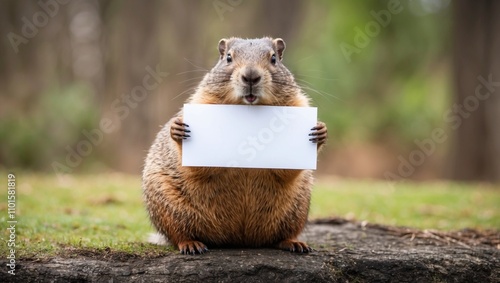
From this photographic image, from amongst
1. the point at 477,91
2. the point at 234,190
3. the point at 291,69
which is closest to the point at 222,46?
the point at 234,190

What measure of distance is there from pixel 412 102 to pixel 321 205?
19812mm

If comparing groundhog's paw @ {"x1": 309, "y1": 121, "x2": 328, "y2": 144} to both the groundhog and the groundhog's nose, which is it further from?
the groundhog's nose

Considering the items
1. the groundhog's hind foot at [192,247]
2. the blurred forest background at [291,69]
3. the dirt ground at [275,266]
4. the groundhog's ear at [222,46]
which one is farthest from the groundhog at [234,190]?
the blurred forest background at [291,69]

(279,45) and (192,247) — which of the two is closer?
(192,247)

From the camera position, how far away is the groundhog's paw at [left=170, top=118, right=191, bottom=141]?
5.66 m

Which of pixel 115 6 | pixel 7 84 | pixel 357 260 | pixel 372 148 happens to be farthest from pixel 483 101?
pixel 115 6

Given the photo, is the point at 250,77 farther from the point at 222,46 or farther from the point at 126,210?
the point at 126,210

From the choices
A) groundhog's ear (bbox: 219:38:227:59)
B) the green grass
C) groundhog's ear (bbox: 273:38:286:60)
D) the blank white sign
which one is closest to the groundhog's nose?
the blank white sign

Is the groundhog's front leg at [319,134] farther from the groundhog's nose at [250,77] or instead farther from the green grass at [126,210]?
the green grass at [126,210]

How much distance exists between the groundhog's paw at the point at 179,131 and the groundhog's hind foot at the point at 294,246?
4.50 ft

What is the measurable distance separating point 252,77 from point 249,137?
0.64 metres

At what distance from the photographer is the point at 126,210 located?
378 inches

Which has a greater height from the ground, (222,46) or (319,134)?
(222,46)

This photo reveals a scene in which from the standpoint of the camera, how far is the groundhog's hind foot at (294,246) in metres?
5.79
